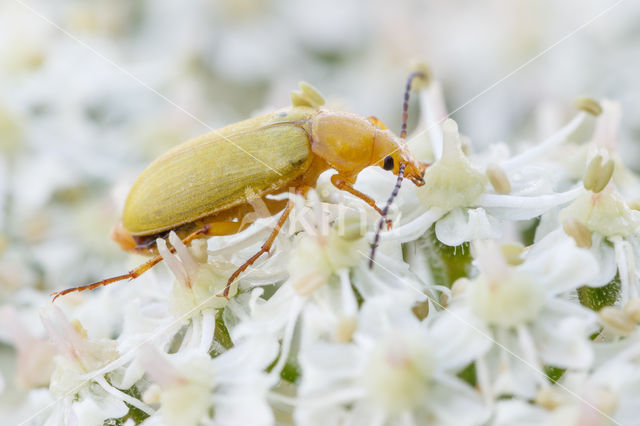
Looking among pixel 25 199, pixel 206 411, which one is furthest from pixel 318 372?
pixel 25 199

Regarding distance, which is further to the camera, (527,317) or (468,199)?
(468,199)

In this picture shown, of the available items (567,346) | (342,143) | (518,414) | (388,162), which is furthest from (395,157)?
(518,414)

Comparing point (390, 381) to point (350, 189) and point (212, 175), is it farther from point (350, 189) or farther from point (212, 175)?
point (212, 175)

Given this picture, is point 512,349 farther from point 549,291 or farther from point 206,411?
point 206,411

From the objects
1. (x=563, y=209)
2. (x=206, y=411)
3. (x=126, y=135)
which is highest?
(x=563, y=209)

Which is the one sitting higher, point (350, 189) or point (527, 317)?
point (527, 317)

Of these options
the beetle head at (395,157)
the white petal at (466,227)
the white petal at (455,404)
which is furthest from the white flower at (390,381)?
the beetle head at (395,157)

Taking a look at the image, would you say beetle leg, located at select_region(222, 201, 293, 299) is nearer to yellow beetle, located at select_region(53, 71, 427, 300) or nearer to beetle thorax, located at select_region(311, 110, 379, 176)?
yellow beetle, located at select_region(53, 71, 427, 300)

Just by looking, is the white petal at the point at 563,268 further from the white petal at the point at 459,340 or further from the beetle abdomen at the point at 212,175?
the beetle abdomen at the point at 212,175
